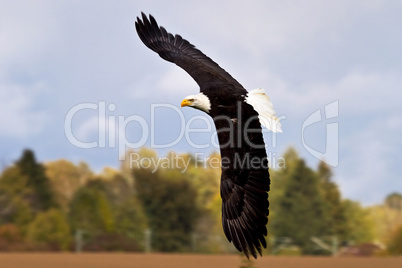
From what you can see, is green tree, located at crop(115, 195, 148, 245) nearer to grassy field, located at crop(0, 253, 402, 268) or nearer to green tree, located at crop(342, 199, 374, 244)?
grassy field, located at crop(0, 253, 402, 268)

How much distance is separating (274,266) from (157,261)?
3711mm

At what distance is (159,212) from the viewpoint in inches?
1384

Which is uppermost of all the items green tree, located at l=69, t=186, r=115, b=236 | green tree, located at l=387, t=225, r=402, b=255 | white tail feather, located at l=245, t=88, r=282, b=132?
white tail feather, located at l=245, t=88, r=282, b=132

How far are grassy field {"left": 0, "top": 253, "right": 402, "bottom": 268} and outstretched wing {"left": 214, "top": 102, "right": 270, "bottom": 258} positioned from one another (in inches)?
527

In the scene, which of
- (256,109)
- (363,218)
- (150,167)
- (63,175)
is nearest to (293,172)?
(363,218)

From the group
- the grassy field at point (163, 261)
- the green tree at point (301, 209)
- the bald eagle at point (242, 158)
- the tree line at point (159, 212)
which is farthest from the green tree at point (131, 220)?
the bald eagle at point (242, 158)

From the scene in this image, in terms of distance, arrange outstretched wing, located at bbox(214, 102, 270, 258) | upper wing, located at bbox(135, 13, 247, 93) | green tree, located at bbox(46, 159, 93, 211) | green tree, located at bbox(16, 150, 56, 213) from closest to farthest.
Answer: outstretched wing, located at bbox(214, 102, 270, 258) → upper wing, located at bbox(135, 13, 247, 93) → green tree, located at bbox(16, 150, 56, 213) → green tree, located at bbox(46, 159, 93, 211)

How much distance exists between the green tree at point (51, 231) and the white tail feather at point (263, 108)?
2053cm

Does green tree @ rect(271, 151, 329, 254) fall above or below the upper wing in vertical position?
below

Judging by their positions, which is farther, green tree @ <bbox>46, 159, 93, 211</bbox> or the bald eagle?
green tree @ <bbox>46, 159, 93, 211</bbox>

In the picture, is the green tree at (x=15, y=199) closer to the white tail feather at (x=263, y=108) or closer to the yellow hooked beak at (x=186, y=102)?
the yellow hooked beak at (x=186, y=102)

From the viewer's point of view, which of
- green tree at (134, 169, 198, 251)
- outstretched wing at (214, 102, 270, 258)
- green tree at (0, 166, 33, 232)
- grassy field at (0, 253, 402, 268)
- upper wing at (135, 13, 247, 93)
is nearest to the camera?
outstretched wing at (214, 102, 270, 258)

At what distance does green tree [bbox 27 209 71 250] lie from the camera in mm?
30641

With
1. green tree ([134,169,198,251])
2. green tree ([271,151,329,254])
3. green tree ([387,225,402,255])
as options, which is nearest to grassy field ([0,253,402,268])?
green tree ([387,225,402,255])
